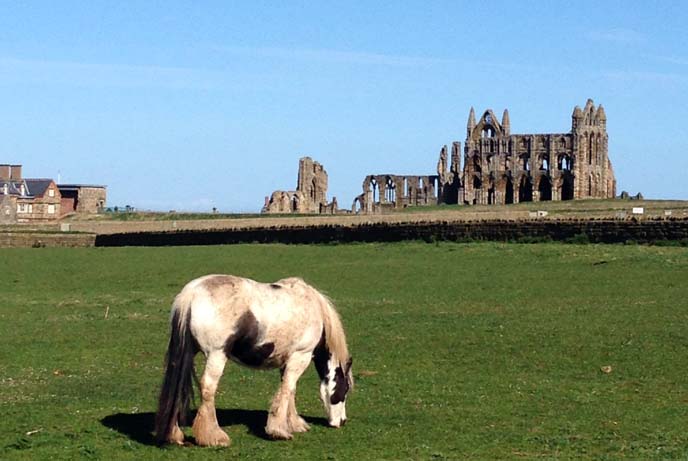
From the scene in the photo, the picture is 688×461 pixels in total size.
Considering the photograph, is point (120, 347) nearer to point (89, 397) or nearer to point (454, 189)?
point (89, 397)

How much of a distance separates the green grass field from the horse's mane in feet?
2.86

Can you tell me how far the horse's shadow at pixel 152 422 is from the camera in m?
15.0

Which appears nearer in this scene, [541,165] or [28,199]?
[28,199]

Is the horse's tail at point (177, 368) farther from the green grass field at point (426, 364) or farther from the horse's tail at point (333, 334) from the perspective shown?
the horse's tail at point (333, 334)

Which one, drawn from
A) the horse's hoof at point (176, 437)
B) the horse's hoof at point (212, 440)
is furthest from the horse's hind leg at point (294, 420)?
the horse's hoof at point (176, 437)

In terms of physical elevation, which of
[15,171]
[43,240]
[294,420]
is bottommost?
[294,420]

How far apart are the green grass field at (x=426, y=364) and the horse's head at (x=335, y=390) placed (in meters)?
0.19

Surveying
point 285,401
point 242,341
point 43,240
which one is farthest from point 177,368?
point 43,240

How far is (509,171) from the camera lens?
12719 centimetres

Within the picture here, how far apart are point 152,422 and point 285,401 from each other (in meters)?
1.84

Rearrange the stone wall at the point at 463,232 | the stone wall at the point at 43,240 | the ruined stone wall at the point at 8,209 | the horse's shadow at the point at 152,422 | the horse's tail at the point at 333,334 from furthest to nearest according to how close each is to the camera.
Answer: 1. the ruined stone wall at the point at 8,209
2. the stone wall at the point at 43,240
3. the stone wall at the point at 463,232
4. the horse's tail at the point at 333,334
5. the horse's shadow at the point at 152,422

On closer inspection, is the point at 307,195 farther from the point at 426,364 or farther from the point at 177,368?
the point at 177,368

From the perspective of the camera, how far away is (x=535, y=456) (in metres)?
14.1

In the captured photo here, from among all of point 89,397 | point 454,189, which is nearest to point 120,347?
point 89,397
